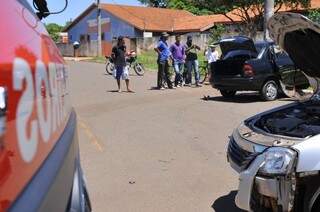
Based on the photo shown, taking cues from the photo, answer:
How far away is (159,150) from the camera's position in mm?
9008

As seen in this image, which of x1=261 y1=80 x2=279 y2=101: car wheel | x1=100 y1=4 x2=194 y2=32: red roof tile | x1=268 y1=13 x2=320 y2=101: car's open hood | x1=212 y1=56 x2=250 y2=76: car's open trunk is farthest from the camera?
x1=100 y1=4 x2=194 y2=32: red roof tile

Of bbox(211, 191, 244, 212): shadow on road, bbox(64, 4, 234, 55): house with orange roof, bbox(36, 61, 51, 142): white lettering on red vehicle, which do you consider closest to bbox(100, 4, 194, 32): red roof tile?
bbox(64, 4, 234, 55): house with orange roof

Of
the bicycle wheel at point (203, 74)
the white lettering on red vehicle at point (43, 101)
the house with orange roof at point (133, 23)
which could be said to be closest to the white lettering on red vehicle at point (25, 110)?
the white lettering on red vehicle at point (43, 101)

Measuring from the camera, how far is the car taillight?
1543 centimetres

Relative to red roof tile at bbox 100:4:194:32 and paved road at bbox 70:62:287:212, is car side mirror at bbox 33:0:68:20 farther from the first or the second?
red roof tile at bbox 100:4:194:32

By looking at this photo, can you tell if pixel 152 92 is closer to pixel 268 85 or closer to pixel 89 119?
pixel 268 85

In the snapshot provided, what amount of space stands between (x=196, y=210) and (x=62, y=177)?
147 inches

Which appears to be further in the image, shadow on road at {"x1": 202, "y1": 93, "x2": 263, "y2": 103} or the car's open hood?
shadow on road at {"x1": 202, "y1": 93, "x2": 263, "y2": 103}

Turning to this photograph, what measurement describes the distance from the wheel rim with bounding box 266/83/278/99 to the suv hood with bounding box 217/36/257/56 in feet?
3.31

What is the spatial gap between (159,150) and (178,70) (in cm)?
1150

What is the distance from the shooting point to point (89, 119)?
1285cm

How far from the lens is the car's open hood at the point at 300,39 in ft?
15.5

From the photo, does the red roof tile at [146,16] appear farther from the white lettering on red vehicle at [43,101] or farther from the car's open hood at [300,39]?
the white lettering on red vehicle at [43,101]

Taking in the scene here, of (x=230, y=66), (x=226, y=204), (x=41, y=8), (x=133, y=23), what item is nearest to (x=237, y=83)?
(x=230, y=66)
